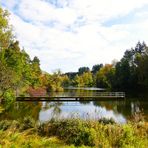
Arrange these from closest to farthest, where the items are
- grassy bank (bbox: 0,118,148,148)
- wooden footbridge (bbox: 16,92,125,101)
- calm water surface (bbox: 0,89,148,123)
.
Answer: grassy bank (bbox: 0,118,148,148) < calm water surface (bbox: 0,89,148,123) < wooden footbridge (bbox: 16,92,125,101)

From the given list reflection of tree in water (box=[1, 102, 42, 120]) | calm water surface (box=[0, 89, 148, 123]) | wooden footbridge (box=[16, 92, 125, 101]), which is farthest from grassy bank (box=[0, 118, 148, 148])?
wooden footbridge (box=[16, 92, 125, 101])

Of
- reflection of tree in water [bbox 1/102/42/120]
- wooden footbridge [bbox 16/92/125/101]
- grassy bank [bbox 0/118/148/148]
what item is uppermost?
wooden footbridge [bbox 16/92/125/101]

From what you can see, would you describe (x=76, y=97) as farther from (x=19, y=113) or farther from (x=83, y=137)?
(x=83, y=137)

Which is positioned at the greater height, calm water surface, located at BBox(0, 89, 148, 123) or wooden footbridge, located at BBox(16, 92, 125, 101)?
wooden footbridge, located at BBox(16, 92, 125, 101)

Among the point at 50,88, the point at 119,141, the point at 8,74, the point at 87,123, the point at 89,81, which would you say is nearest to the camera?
the point at 119,141

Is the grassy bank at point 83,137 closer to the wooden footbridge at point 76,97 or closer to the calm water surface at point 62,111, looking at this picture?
the calm water surface at point 62,111

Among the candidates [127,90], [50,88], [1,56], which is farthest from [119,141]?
[50,88]

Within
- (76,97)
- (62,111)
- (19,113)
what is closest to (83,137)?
(19,113)

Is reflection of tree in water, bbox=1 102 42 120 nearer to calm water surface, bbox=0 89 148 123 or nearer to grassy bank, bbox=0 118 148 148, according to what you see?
calm water surface, bbox=0 89 148 123

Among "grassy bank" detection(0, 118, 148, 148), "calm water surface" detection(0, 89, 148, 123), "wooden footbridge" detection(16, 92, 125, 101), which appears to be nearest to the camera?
"grassy bank" detection(0, 118, 148, 148)

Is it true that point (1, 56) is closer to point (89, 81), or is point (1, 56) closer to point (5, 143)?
point (5, 143)

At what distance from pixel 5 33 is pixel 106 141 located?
2994 centimetres

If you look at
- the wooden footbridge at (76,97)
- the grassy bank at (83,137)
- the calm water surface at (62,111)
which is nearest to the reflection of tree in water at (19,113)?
the calm water surface at (62,111)

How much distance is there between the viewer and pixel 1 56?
41.3m
